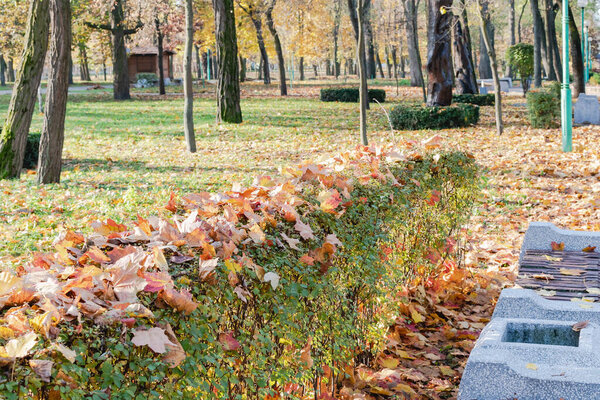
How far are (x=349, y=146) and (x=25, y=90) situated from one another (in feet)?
22.5

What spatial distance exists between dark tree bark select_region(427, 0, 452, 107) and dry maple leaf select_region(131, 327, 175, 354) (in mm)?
19012

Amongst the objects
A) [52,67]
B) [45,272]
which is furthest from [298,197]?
[52,67]

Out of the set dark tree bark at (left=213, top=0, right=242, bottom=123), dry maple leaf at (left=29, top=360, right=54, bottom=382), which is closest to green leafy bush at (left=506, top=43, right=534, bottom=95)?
dark tree bark at (left=213, top=0, right=242, bottom=123)

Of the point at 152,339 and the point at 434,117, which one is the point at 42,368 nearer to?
the point at 152,339

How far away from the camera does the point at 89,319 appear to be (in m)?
1.93

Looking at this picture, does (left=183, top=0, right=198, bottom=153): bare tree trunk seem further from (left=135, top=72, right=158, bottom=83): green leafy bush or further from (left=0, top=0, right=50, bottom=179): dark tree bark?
(left=135, top=72, right=158, bottom=83): green leafy bush

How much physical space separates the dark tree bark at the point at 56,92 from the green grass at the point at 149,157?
35 cm

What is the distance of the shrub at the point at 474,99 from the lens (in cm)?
2427

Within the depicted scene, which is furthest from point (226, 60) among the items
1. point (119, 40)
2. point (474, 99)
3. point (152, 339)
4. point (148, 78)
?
point (148, 78)

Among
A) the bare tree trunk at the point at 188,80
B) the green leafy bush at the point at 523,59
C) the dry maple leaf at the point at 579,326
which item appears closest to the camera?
the dry maple leaf at the point at 579,326

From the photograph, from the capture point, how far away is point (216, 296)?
2.39 metres

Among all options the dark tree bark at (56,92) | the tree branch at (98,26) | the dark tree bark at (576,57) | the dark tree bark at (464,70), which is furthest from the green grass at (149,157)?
the dark tree bark at (576,57)

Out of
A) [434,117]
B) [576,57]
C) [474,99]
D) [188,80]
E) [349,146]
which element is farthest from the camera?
[474,99]

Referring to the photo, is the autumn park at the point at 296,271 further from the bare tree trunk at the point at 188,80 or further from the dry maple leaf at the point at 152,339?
the bare tree trunk at the point at 188,80
